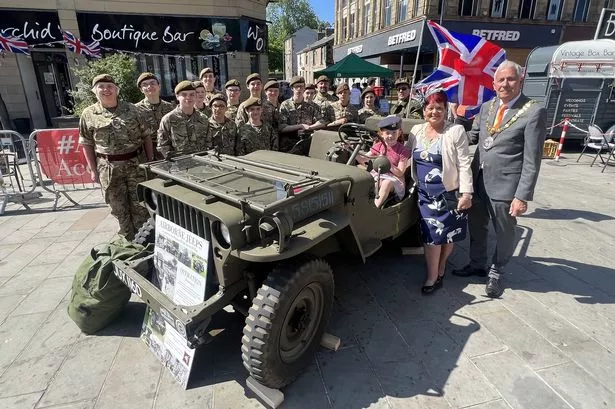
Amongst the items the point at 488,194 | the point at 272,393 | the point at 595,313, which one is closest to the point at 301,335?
the point at 272,393

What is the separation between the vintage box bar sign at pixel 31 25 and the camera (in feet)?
37.5

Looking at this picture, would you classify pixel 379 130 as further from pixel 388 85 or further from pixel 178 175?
→ pixel 388 85

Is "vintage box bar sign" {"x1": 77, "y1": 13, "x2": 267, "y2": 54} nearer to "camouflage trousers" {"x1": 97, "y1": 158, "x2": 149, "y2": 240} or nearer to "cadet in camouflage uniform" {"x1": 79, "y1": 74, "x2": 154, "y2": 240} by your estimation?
"cadet in camouflage uniform" {"x1": 79, "y1": 74, "x2": 154, "y2": 240}

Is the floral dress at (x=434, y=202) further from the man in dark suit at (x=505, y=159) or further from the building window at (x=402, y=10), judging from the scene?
the building window at (x=402, y=10)

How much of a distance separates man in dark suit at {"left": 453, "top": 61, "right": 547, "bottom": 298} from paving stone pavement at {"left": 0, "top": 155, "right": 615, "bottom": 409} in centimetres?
61

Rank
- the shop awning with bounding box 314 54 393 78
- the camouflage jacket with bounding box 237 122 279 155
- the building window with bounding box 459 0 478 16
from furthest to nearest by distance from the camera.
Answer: the building window with bounding box 459 0 478 16
the shop awning with bounding box 314 54 393 78
the camouflage jacket with bounding box 237 122 279 155

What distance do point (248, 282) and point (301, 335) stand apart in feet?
1.97

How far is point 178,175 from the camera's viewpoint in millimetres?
2627

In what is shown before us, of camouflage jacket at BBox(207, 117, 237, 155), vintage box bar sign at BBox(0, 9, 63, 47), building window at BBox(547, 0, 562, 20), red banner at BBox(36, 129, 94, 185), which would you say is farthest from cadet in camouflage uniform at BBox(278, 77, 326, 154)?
building window at BBox(547, 0, 562, 20)

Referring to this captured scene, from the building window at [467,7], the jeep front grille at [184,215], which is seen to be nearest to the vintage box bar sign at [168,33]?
the jeep front grille at [184,215]

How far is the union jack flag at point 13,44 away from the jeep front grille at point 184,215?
12.8 m

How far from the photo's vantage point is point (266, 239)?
2.10 m

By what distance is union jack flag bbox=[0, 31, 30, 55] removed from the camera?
11.3m

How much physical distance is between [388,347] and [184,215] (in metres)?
1.85
